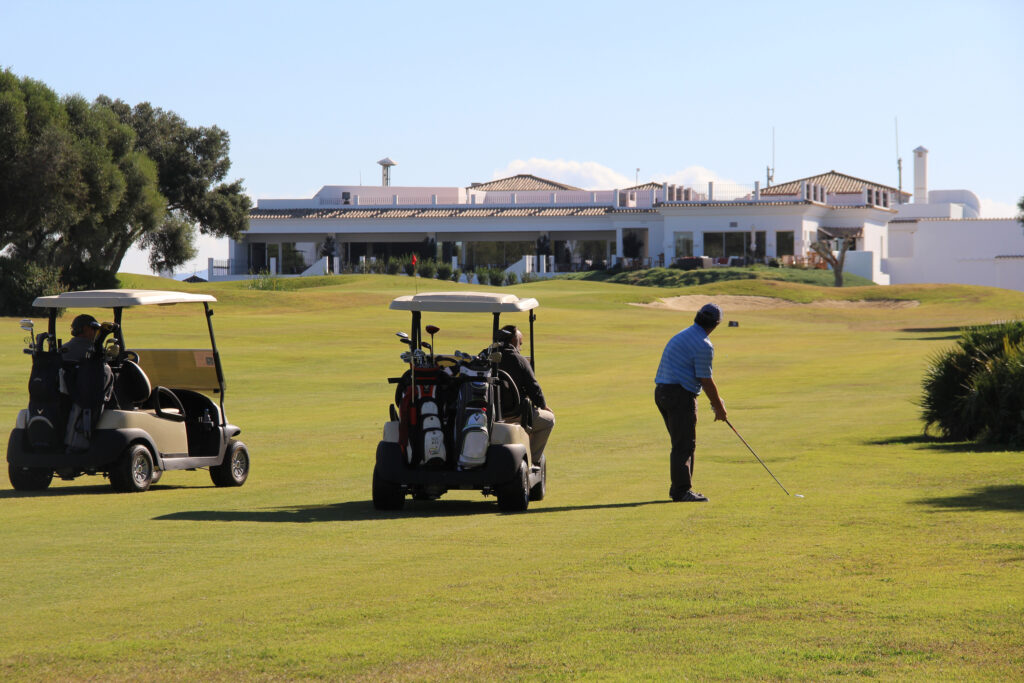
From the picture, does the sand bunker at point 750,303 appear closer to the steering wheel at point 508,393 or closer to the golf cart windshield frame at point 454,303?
the golf cart windshield frame at point 454,303

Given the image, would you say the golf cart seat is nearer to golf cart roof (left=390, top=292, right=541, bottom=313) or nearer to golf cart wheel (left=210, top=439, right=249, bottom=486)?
golf cart wheel (left=210, top=439, right=249, bottom=486)

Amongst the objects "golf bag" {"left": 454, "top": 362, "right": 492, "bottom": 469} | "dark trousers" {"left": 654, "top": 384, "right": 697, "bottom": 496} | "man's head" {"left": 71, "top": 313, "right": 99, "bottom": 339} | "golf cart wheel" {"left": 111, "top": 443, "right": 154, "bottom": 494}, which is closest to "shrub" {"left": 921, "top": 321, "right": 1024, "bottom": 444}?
"dark trousers" {"left": 654, "top": 384, "right": 697, "bottom": 496}

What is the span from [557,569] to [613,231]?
290 feet

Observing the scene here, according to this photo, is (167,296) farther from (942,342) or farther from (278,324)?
(942,342)

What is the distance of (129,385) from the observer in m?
12.8

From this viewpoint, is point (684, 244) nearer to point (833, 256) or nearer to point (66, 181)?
point (833, 256)

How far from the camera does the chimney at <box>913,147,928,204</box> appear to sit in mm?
117188

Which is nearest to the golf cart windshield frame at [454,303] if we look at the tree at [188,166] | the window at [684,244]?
the tree at [188,166]

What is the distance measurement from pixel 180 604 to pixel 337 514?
4.01m

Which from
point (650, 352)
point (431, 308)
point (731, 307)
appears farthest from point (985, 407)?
point (731, 307)

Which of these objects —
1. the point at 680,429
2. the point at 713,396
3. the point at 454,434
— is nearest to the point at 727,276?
the point at 680,429

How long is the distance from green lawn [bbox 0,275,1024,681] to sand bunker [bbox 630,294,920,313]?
45043 millimetres

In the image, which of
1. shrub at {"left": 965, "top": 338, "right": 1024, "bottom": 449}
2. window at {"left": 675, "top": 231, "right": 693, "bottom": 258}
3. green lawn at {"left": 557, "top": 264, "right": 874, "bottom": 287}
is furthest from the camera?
window at {"left": 675, "top": 231, "right": 693, "bottom": 258}

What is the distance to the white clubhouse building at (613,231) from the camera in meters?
91.4
